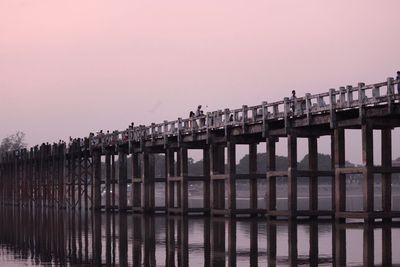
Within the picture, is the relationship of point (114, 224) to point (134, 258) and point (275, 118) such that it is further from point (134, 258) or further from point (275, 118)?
point (134, 258)

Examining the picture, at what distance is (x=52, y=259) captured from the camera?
1086 inches

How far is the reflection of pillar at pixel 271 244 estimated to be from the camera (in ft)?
83.0

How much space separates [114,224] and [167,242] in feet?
46.1

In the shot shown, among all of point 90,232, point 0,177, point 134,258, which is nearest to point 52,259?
point 134,258

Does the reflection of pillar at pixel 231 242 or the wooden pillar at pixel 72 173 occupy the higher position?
the wooden pillar at pixel 72 173

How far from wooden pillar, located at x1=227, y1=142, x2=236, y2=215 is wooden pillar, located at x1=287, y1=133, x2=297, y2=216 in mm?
5091

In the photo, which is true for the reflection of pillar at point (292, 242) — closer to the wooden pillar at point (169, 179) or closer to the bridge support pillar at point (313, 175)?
the bridge support pillar at point (313, 175)

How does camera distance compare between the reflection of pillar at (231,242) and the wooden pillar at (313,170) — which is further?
the wooden pillar at (313,170)

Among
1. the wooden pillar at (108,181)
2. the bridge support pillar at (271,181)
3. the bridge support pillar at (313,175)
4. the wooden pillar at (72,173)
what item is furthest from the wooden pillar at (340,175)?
the wooden pillar at (72,173)

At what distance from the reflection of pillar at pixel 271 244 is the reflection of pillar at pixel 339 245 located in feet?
5.31

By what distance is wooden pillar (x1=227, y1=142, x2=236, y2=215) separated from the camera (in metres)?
47.7

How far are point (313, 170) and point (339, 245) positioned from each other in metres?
16.3

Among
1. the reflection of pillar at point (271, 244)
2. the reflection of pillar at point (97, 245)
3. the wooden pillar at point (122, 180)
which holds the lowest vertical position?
the reflection of pillar at point (97, 245)

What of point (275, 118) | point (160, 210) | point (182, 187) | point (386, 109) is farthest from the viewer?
point (160, 210)
